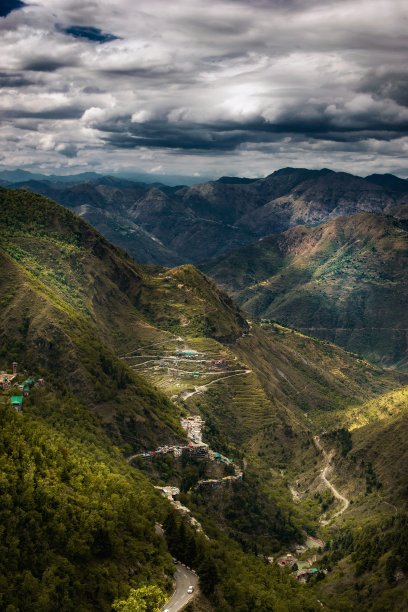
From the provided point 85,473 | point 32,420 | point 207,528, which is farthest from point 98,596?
point 207,528

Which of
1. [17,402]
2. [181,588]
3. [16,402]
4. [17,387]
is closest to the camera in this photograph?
[181,588]

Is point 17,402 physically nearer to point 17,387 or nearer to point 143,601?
point 17,387

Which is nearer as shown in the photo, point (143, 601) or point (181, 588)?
point (143, 601)

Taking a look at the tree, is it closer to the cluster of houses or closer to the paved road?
the paved road

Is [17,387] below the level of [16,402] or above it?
above

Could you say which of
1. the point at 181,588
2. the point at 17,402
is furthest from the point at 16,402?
the point at 181,588

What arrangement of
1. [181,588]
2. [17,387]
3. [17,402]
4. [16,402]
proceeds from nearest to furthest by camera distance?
1. [181,588]
2. [16,402]
3. [17,402]
4. [17,387]

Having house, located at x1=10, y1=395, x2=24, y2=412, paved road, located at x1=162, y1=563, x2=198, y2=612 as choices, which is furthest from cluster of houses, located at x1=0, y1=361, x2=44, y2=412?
paved road, located at x1=162, y1=563, x2=198, y2=612

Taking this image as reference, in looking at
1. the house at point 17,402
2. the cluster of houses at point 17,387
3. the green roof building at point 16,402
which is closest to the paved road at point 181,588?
the house at point 17,402
